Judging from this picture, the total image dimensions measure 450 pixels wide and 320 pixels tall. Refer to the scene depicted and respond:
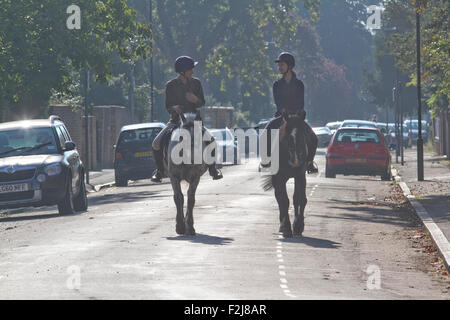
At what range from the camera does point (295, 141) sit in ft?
48.5

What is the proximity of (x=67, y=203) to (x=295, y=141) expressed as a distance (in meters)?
7.23

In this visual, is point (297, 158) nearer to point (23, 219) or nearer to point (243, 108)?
point (23, 219)

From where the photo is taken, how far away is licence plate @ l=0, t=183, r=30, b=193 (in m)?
20.0

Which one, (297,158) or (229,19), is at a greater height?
(229,19)

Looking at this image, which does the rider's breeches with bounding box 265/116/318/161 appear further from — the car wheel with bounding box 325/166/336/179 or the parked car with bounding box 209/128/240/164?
the parked car with bounding box 209/128/240/164

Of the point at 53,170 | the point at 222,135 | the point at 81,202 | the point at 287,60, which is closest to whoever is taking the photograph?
the point at 287,60

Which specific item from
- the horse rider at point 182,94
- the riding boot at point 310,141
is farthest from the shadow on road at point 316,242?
the horse rider at point 182,94

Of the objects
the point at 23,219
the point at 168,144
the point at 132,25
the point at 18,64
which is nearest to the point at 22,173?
the point at 23,219

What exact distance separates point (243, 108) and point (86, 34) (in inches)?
2195

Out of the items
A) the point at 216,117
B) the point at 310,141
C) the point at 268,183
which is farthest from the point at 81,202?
the point at 216,117

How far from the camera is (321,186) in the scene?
1165 inches

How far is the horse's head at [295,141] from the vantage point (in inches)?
580

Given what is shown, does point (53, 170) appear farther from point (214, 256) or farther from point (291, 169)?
point (214, 256)

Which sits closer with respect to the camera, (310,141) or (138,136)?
(310,141)
